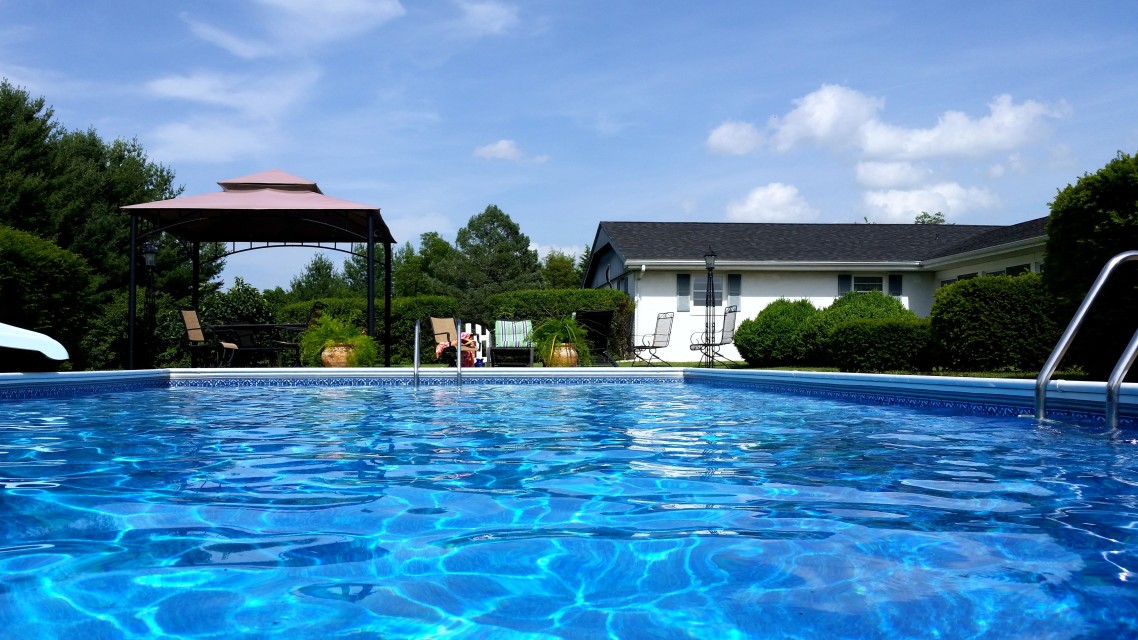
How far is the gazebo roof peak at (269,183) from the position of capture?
13.1 m

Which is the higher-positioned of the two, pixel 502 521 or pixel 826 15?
pixel 826 15

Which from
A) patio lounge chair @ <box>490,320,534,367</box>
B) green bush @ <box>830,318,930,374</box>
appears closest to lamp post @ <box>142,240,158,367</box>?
patio lounge chair @ <box>490,320,534,367</box>

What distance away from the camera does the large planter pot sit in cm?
1430

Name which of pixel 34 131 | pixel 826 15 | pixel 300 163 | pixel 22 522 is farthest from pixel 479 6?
pixel 34 131

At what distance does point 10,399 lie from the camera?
8.84m

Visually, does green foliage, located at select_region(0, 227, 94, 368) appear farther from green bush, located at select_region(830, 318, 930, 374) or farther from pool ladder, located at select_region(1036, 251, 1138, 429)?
pool ladder, located at select_region(1036, 251, 1138, 429)

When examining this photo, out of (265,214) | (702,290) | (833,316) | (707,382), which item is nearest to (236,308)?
(265,214)

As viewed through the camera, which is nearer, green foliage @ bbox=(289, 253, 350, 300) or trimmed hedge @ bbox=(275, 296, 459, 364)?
trimmed hedge @ bbox=(275, 296, 459, 364)

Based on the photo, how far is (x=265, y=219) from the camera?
14961mm

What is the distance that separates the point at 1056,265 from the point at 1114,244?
883mm

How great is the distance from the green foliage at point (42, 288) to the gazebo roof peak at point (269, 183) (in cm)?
268

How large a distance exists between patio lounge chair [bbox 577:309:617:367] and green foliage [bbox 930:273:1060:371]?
21.4 feet

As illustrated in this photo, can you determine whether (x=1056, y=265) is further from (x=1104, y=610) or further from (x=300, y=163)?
(x=300, y=163)

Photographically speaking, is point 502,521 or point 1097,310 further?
point 1097,310
